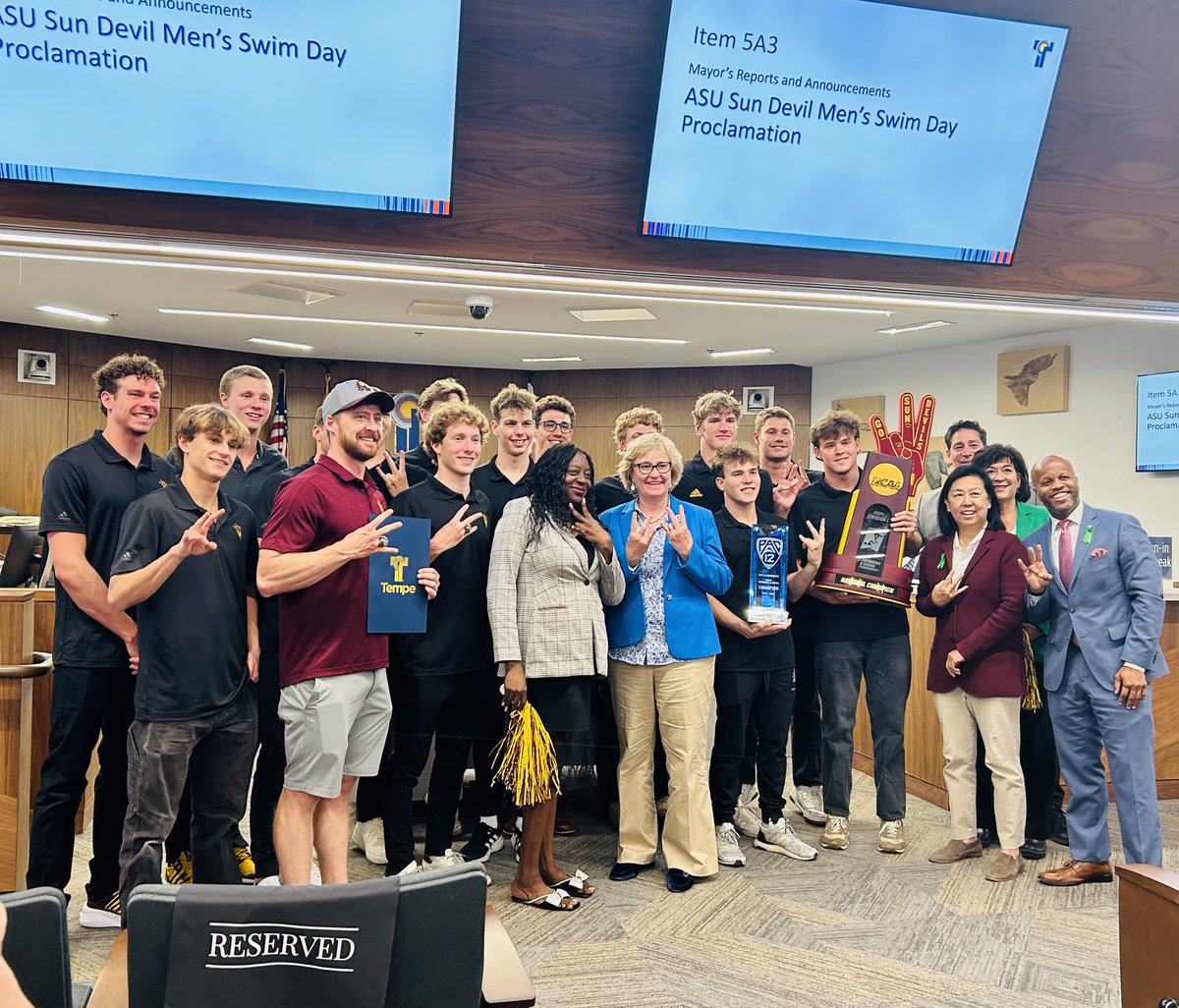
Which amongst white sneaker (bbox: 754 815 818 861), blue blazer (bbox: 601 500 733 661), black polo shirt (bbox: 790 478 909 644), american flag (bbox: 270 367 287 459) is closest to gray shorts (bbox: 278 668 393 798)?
blue blazer (bbox: 601 500 733 661)

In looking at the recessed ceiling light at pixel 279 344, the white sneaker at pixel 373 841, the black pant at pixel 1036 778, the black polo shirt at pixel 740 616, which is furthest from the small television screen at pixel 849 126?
the recessed ceiling light at pixel 279 344

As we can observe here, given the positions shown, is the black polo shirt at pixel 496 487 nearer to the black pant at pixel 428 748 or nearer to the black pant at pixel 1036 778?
the black pant at pixel 428 748

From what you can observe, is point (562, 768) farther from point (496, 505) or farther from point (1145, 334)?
point (1145, 334)

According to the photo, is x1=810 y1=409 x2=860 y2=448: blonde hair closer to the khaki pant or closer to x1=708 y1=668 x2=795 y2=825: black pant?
x1=708 y1=668 x2=795 y2=825: black pant

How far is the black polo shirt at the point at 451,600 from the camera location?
130 inches

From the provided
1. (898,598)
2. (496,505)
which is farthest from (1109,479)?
(496,505)

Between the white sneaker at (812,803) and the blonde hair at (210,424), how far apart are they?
2830 mm

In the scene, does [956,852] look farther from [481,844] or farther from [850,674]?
[481,844]

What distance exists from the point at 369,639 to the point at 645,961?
124cm

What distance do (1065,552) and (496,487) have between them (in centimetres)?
212

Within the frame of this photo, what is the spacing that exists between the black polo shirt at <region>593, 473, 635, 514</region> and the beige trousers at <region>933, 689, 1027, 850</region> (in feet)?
4.76

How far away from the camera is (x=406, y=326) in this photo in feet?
30.9

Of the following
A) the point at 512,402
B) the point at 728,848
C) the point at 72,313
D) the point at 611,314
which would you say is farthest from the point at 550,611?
the point at 72,313

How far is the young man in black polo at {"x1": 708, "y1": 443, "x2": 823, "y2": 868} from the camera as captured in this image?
379cm
